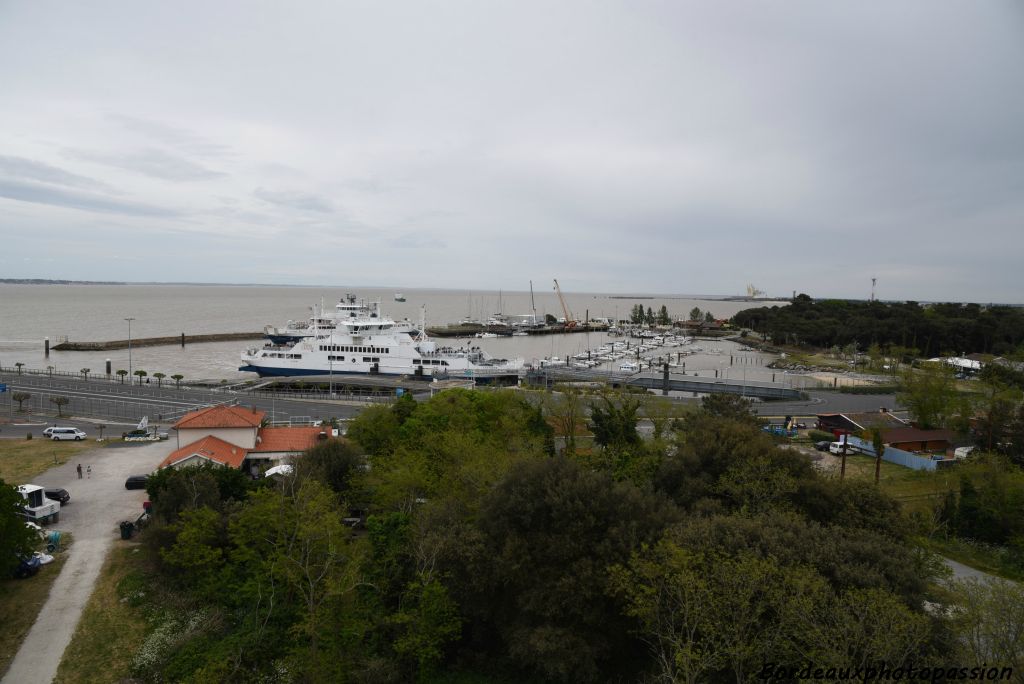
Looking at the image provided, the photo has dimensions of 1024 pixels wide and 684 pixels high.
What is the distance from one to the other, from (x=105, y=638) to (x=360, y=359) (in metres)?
34.4

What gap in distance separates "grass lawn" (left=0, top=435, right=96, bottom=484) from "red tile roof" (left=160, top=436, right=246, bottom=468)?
16.8ft

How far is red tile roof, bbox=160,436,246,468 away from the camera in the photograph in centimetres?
1914

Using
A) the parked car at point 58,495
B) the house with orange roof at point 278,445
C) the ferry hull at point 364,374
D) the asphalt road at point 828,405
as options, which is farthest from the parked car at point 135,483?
the asphalt road at point 828,405

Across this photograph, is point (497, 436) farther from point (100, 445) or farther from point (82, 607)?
point (100, 445)

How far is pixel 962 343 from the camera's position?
65188mm

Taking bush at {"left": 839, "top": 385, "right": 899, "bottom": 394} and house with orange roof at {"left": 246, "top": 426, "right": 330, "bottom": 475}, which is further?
bush at {"left": 839, "top": 385, "right": 899, "bottom": 394}

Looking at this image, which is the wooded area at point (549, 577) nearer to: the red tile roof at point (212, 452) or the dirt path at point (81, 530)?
the dirt path at point (81, 530)

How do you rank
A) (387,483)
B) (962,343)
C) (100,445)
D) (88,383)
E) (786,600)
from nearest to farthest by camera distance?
(786,600) < (387,483) < (100,445) < (88,383) < (962,343)

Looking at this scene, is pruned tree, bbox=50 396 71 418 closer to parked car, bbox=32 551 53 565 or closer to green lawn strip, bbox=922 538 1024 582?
parked car, bbox=32 551 53 565

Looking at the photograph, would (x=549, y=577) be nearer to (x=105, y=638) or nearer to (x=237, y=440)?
(x=105, y=638)

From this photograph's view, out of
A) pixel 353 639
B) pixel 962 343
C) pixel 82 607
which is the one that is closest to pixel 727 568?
pixel 353 639

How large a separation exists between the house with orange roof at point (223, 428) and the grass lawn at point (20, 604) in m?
6.56

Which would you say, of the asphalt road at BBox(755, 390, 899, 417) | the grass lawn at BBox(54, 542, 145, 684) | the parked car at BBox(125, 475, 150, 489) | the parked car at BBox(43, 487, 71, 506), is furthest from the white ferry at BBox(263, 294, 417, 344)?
the grass lawn at BBox(54, 542, 145, 684)

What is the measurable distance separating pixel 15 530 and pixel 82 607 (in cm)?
225
